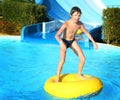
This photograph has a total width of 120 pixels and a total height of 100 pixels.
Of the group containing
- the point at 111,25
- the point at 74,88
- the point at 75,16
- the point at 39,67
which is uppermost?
the point at 75,16

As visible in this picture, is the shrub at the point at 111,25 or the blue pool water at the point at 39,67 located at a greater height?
the shrub at the point at 111,25

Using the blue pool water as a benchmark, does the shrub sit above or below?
above

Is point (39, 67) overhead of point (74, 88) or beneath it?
beneath

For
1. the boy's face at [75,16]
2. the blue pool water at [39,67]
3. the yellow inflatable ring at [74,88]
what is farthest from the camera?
the blue pool water at [39,67]

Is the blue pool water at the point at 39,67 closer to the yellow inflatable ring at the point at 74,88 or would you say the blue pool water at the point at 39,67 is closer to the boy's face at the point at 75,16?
the yellow inflatable ring at the point at 74,88

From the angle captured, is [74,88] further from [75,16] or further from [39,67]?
[39,67]

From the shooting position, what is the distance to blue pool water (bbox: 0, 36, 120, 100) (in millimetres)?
7848

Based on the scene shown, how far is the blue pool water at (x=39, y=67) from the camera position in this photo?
7848 millimetres

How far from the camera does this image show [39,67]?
35.7 feet

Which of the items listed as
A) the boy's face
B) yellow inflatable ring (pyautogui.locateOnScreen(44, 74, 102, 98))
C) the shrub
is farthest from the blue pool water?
the boy's face

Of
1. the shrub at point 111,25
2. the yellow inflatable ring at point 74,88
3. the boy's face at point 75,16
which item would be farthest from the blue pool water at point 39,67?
the boy's face at point 75,16

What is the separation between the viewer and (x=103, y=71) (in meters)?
10.5

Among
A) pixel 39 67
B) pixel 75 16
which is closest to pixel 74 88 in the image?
pixel 75 16

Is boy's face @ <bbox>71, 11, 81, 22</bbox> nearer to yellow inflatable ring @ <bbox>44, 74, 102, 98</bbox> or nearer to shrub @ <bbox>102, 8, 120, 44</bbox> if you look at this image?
yellow inflatable ring @ <bbox>44, 74, 102, 98</bbox>
